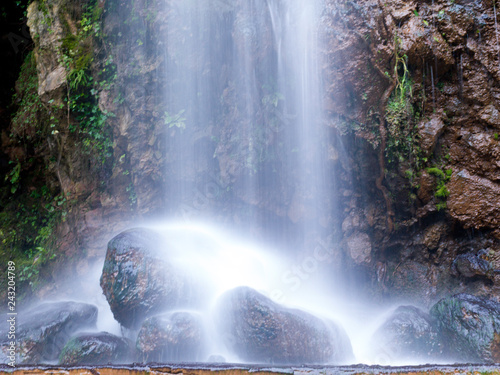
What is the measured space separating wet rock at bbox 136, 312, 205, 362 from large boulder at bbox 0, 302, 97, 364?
1524mm

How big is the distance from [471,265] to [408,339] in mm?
1566

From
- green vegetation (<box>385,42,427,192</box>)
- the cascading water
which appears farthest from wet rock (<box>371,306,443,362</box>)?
green vegetation (<box>385,42,427,192</box>)

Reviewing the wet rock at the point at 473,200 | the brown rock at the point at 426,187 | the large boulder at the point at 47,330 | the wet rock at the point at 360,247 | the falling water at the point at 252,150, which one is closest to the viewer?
the large boulder at the point at 47,330

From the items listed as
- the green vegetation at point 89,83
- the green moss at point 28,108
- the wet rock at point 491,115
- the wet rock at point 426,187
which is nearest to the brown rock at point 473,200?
the wet rock at point 426,187

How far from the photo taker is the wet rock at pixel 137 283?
5066 millimetres

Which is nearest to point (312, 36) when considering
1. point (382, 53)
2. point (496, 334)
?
point (382, 53)

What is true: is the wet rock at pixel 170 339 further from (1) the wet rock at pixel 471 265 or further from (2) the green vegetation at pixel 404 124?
(2) the green vegetation at pixel 404 124

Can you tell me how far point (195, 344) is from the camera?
458cm

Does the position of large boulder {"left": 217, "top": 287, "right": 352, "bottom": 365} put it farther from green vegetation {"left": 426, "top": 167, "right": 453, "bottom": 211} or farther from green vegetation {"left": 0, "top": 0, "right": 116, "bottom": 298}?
green vegetation {"left": 0, "top": 0, "right": 116, "bottom": 298}

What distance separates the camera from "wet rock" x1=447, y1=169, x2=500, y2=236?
16.1ft

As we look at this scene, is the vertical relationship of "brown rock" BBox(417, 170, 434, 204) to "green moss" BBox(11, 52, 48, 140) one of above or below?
below

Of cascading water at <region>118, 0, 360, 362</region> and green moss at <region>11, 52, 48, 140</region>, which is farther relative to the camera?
green moss at <region>11, 52, 48, 140</region>

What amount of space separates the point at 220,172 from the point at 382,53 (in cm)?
407

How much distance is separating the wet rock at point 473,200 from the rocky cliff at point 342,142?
0.06 feet
